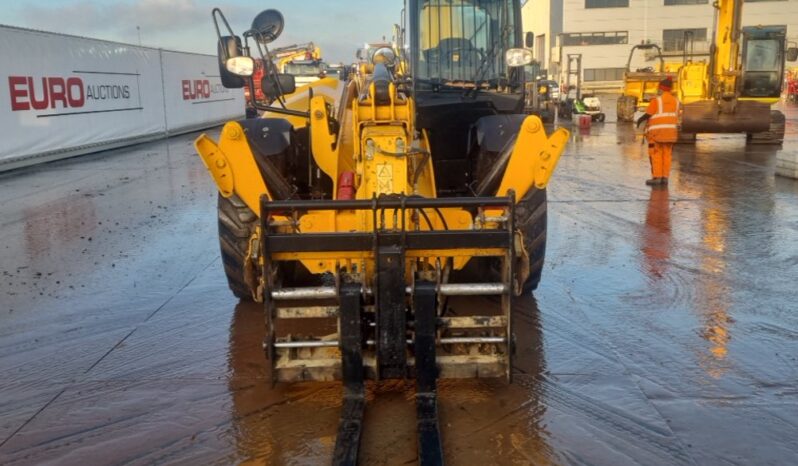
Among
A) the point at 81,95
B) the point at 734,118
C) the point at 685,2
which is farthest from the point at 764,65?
the point at 685,2

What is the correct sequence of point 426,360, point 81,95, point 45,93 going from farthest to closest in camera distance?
point 81,95, point 45,93, point 426,360

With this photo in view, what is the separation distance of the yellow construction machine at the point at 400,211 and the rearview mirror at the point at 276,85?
0.01 m

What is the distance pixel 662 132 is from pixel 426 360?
8825 mm

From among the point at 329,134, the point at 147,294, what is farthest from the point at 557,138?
the point at 147,294

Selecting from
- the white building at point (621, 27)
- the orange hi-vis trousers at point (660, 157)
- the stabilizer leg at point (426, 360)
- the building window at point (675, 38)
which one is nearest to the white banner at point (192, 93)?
the orange hi-vis trousers at point (660, 157)

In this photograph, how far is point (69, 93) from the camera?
1778 cm

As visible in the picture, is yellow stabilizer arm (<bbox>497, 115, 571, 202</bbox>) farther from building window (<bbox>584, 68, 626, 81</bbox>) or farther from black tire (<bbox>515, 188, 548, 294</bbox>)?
building window (<bbox>584, 68, 626, 81</bbox>)

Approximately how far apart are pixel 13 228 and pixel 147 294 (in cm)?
421

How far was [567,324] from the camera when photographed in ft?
17.8

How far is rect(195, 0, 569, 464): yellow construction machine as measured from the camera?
3893mm

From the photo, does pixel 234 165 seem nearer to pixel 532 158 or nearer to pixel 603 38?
pixel 532 158

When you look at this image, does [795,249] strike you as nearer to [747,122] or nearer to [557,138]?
[557,138]

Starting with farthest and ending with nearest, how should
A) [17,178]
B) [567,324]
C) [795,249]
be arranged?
[17,178], [795,249], [567,324]

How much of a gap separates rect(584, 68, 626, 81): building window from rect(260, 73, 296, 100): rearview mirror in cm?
5514
